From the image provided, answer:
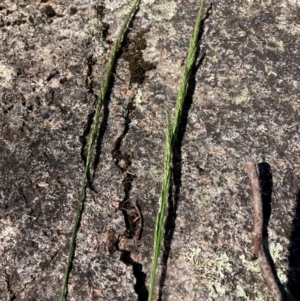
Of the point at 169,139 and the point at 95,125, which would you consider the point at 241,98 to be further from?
the point at 95,125

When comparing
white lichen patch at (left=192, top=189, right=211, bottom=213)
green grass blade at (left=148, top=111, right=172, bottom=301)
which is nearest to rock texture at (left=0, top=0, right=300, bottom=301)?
white lichen patch at (left=192, top=189, right=211, bottom=213)

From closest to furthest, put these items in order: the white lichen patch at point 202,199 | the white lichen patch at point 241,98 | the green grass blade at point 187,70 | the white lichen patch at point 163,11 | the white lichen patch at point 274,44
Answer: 1. the white lichen patch at point 202,199
2. the green grass blade at point 187,70
3. the white lichen patch at point 241,98
4. the white lichen patch at point 274,44
5. the white lichen patch at point 163,11

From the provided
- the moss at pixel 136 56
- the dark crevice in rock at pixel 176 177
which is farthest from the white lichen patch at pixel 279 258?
the moss at pixel 136 56

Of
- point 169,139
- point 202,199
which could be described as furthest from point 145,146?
point 202,199

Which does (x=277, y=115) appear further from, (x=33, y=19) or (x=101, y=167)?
(x=33, y=19)

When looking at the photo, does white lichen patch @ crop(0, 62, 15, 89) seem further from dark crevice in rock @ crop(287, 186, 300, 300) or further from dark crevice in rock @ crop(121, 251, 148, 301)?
dark crevice in rock @ crop(287, 186, 300, 300)

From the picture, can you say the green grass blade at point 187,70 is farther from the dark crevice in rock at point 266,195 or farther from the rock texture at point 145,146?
the dark crevice in rock at point 266,195

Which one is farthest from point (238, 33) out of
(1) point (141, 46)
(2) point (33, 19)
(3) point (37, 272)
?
(3) point (37, 272)
